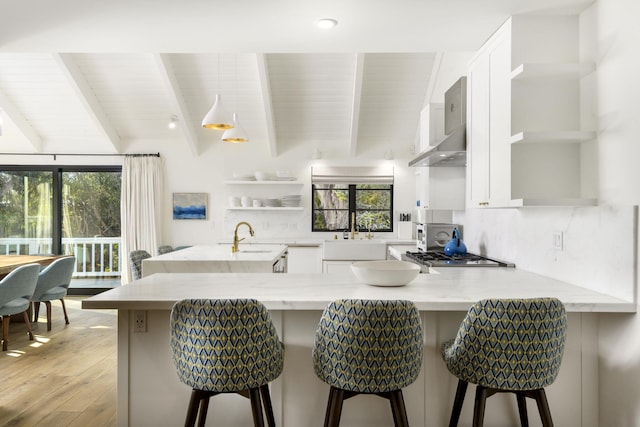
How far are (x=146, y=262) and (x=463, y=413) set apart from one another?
8.51 ft

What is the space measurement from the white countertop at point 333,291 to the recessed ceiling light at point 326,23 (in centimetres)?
141

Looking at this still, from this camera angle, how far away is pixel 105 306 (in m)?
1.95

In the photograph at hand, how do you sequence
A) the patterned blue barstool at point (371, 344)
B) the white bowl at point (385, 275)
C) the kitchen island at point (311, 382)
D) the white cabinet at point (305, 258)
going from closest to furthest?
the patterned blue barstool at point (371, 344) → the kitchen island at point (311, 382) → the white bowl at point (385, 275) → the white cabinet at point (305, 258)

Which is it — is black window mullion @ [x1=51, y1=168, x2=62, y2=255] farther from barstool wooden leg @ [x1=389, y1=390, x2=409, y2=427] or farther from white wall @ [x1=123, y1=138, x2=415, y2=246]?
barstool wooden leg @ [x1=389, y1=390, x2=409, y2=427]

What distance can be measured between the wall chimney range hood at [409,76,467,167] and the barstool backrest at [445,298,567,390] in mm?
1729

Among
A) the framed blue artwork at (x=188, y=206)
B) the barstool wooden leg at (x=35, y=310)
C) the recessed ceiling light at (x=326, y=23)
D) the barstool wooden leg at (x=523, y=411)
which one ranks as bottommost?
the barstool wooden leg at (x=35, y=310)

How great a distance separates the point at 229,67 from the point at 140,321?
157 inches

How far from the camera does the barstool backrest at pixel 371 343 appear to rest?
5.42 ft

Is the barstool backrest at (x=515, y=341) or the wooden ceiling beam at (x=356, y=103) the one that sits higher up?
the wooden ceiling beam at (x=356, y=103)

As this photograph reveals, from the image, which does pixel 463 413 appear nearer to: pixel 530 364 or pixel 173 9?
pixel 530 364

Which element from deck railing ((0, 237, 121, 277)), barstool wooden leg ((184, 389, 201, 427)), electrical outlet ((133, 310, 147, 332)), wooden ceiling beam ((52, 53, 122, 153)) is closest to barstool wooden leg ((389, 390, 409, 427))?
barstool wooden leg ((184, 389, 201, 427))

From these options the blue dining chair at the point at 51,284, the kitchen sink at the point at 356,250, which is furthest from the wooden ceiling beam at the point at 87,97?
the kitchen sink at the point at 356,250

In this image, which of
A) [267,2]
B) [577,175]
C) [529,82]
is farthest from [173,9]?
[577,175]

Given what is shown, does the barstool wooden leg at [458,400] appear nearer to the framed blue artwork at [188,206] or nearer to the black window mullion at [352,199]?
the black window mullion at [352,199]
